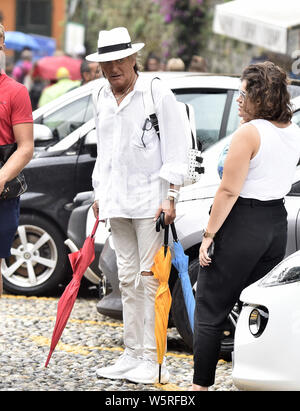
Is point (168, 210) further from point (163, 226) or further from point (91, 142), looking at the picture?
point (91, 142)

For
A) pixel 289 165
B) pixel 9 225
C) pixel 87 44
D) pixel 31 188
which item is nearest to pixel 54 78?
pixel 31 188

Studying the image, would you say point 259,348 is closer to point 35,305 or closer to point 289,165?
point 289,165

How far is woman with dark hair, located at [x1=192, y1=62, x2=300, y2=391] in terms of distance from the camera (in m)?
4.73

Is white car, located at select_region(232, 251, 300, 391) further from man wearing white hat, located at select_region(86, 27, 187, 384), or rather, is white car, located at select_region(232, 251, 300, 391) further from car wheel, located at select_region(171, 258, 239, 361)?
car wheel, located at select_region(171, 258, 239, 361)

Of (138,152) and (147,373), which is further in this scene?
(147,373)

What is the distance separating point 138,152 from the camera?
5539 millimetres

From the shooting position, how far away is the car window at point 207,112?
25.1 feet

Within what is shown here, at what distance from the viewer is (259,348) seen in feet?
14.5

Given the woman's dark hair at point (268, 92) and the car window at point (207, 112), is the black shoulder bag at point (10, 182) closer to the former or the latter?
the woman's dark hair at point (268, 92)

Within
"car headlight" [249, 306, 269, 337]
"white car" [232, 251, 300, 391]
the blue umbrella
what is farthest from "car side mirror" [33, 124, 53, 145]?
"car headlight" [249, 306, 269, 337]

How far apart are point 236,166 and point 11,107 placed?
1478 millimetres

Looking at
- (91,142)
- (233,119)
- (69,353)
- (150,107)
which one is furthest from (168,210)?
(91,142)

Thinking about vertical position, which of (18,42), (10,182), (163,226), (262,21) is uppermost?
(10,182)
